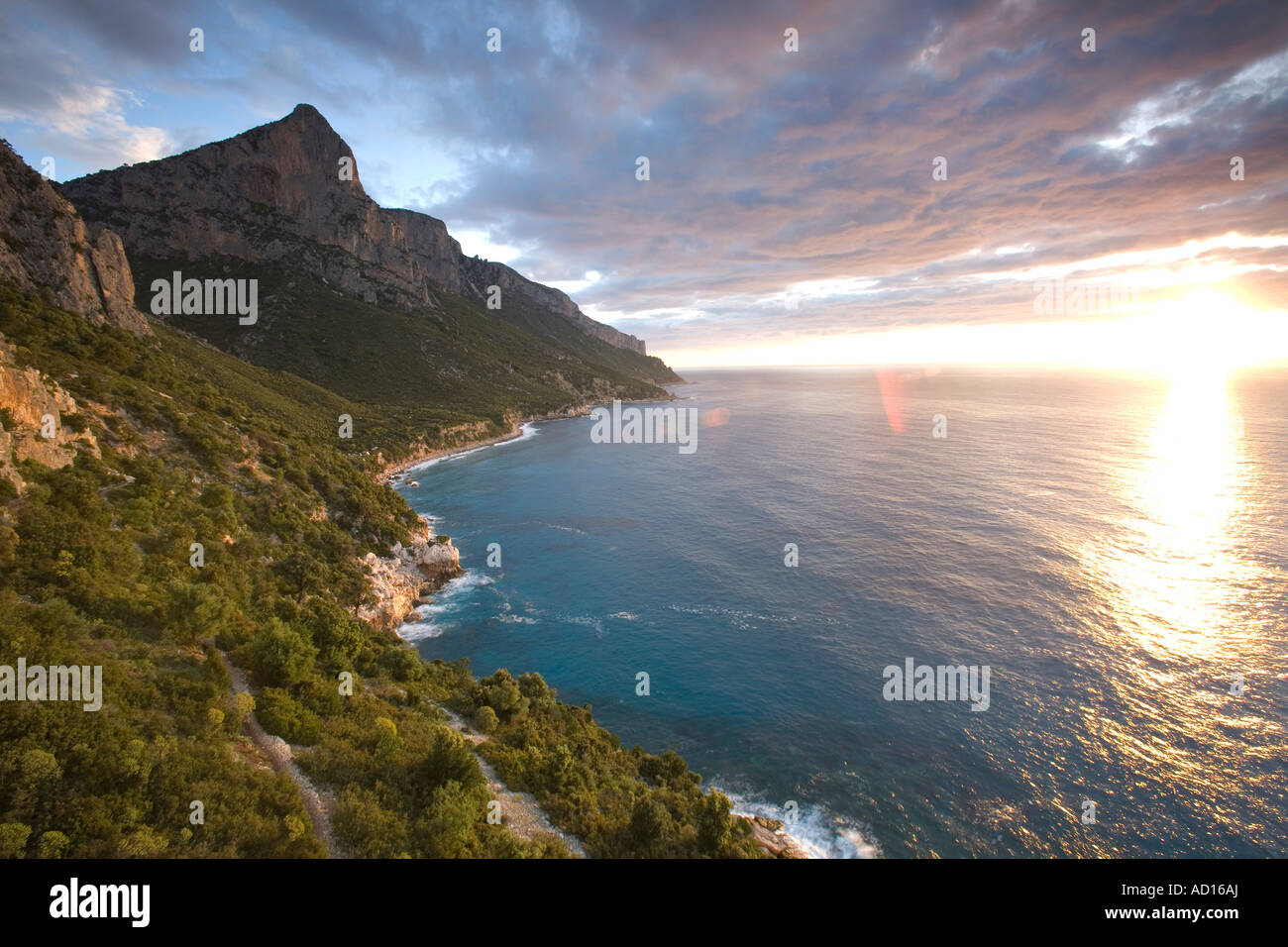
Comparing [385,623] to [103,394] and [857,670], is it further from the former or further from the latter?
[857,670]

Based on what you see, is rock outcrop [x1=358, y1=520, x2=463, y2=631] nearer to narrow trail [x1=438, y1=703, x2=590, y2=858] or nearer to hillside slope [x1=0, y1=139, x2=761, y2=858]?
hillside slope [x1=0, y1=139, x2=761, y2=858]

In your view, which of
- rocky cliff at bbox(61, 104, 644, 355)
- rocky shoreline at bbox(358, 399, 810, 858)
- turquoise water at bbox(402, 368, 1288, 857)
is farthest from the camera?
rocky cliff at bbox(61, 104, 644, 355)

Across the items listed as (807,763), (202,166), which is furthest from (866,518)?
(202,166)

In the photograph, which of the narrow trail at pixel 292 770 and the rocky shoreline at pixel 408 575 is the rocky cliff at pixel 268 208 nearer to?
the rocky shoreline at pixel 408 575

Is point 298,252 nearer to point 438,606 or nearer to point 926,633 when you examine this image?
point 438,606

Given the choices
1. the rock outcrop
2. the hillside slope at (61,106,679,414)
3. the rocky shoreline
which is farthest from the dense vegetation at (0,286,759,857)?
the hillside slope at (61,106,679,414)

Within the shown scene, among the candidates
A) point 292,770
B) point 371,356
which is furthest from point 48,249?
point 371,356

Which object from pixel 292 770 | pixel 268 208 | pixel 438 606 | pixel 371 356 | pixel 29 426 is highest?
pixel 268 208
